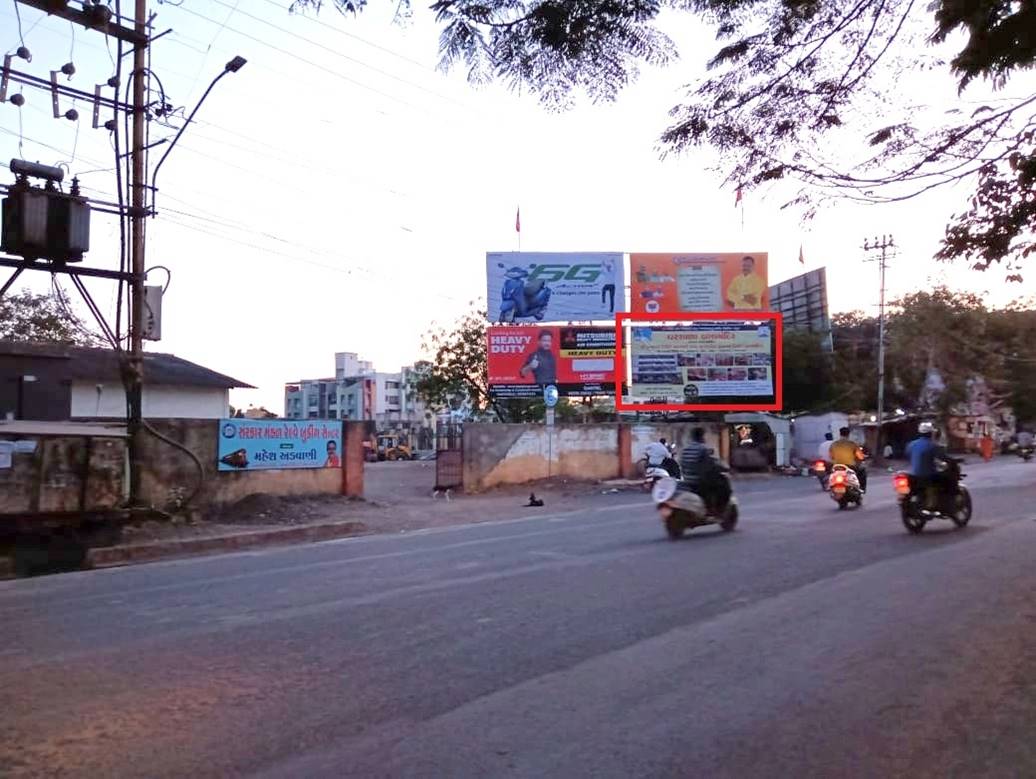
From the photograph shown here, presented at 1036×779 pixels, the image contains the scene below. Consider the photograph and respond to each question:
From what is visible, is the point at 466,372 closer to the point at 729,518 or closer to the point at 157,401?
the point at 157,401

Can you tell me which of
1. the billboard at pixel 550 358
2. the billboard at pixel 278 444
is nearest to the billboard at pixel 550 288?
the billboard at pixel 550 358

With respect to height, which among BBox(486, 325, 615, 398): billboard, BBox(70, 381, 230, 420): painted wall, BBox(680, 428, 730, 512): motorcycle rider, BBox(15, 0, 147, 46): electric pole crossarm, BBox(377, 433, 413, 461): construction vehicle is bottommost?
BBox(377, 433, 413, 461): construction vehicle

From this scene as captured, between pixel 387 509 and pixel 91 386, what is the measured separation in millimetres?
19519

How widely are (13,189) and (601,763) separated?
1246 centimetres

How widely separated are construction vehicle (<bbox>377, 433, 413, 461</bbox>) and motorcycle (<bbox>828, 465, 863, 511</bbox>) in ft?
175

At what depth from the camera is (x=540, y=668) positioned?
583cm

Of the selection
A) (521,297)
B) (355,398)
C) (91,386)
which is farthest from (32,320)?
(355,398)

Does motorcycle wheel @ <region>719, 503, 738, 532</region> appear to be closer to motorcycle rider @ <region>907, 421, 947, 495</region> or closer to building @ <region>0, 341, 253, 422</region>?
motorcycle rider @ <region>907, 421, 947, 495</region>

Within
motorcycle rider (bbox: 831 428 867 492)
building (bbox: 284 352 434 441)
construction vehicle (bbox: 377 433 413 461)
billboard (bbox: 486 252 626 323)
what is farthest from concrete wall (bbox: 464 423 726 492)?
building (bbox: 284 352 434 441)

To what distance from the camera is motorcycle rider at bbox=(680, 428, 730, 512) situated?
12633 mm

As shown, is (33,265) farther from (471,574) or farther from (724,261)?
(724,261)

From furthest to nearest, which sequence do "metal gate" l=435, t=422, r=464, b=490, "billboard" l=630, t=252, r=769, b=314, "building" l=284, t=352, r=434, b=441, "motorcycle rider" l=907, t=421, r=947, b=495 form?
"building" l=284, t=352, r=434, b=441 → "billboard" l=630, t=252, r=769, b=314 → "metal gate" l=435, t=422, r=464, b=490 → "motorcycle rider" l=907, t=421, r=947, b=495

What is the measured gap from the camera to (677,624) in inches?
276

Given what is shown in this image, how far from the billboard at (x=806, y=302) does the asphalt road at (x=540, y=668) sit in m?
35.5
